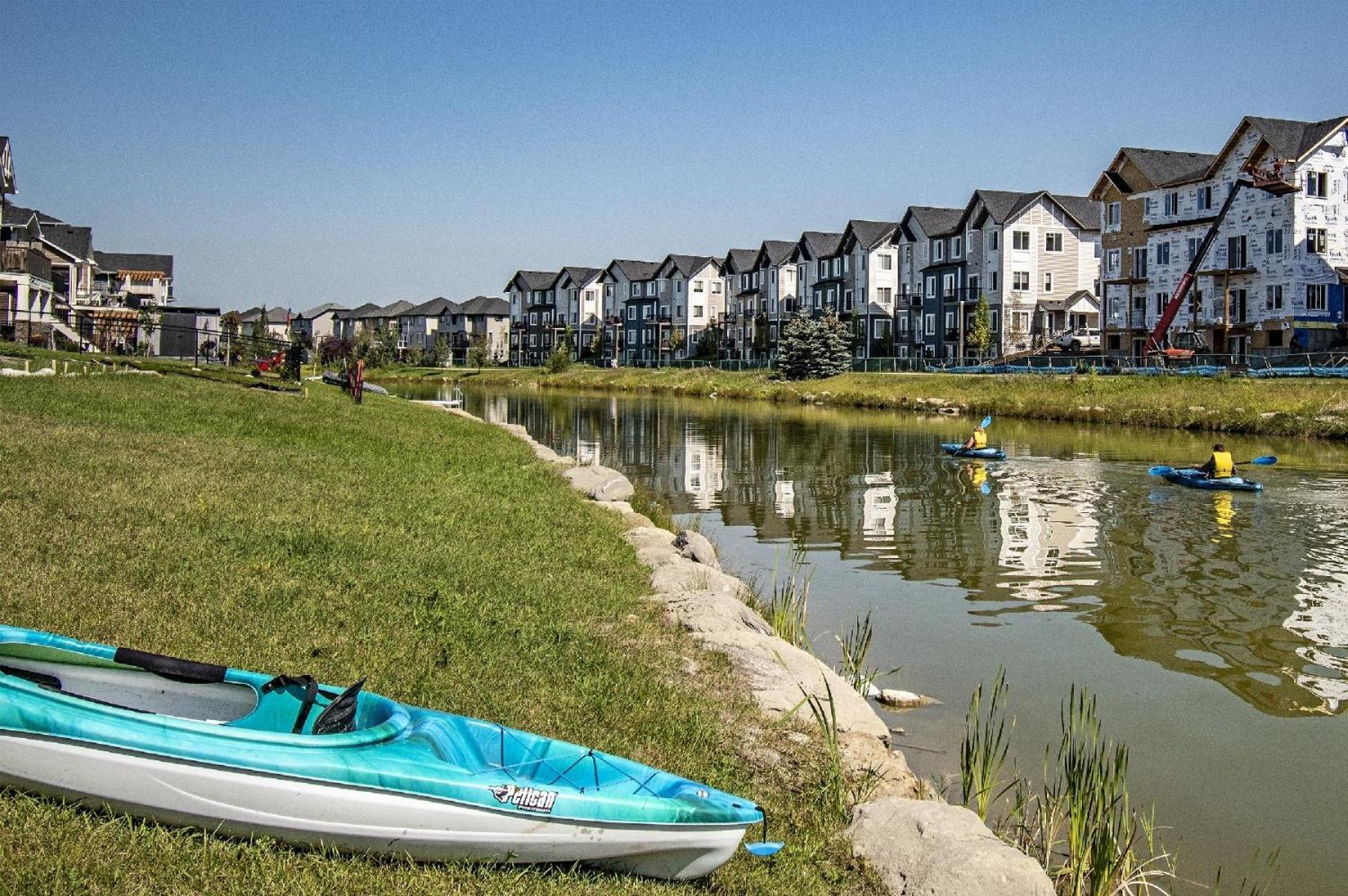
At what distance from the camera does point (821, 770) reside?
297 inches

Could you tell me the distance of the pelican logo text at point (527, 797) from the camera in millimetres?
5523

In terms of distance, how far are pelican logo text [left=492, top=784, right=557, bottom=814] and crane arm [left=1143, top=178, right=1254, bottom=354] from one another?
5887cm

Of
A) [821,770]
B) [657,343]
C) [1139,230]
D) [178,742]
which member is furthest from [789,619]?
[657,343]

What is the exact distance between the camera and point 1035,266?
7494 cm

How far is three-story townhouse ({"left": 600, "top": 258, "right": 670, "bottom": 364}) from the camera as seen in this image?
403 ft

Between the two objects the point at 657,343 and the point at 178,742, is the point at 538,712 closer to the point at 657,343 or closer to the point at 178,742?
the point at 178,742

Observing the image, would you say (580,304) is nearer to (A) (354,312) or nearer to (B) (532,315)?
(B) (532,315)

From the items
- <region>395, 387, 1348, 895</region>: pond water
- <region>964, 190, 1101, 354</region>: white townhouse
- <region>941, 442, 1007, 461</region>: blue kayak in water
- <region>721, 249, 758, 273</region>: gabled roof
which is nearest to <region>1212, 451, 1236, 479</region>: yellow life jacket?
<region>395, 387, 1348, 895</region>: pond water

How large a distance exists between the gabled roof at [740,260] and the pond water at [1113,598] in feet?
252

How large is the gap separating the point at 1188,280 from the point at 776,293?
4766cm

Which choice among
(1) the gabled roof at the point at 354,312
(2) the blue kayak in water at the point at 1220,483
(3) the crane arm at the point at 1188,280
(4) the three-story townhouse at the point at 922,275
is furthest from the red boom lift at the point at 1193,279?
(1) the gabled roof at the point at 354,312

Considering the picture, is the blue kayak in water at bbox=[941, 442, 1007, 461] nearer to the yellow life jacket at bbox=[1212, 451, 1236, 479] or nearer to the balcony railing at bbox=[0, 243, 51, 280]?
the yellow life jacket at bbox=[1212, 451, 1236, 479]

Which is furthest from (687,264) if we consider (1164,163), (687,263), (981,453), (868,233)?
(981,453)

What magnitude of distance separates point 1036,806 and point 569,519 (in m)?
8.44
